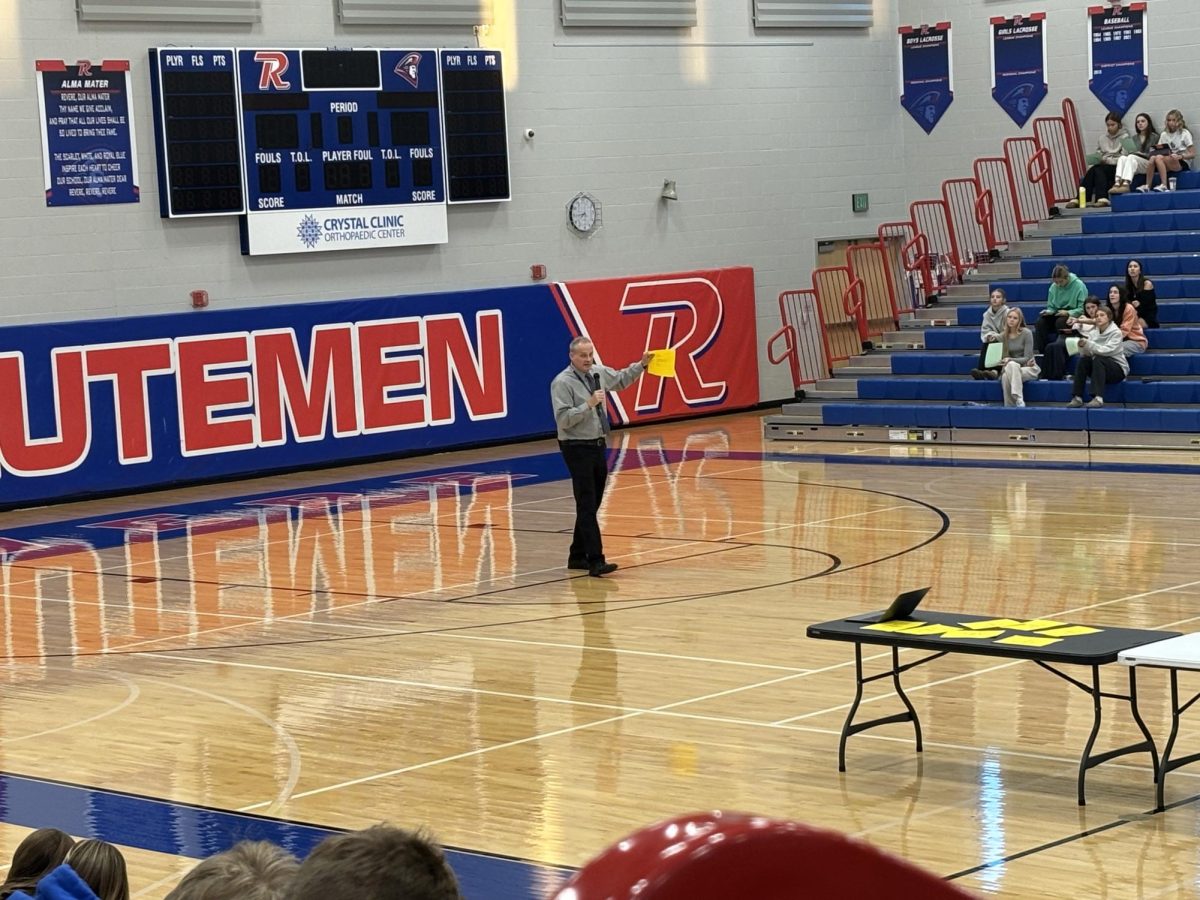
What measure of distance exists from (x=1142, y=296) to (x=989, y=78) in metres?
7.59

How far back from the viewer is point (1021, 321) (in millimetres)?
22969

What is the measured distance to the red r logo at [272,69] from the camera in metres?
→ 22.1

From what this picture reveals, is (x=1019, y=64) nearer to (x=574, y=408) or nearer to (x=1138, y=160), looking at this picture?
(x=1138, y=160)

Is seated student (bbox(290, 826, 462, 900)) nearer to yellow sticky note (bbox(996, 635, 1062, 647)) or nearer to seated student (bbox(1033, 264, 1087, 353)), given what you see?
yellow sticky note (bbox(996, 635, 1062, 647))

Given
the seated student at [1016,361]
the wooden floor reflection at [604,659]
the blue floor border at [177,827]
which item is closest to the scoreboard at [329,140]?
the wooden floor reflection at [604,659]

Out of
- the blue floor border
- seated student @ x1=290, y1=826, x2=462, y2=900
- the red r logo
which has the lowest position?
the blue floor border

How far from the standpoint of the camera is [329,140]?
896 inches

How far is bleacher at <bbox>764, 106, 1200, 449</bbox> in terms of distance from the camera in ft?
71.5

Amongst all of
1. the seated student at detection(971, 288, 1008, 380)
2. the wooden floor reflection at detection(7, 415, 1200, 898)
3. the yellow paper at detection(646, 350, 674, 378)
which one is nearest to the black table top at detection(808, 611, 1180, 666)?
the wooden floor reflection at detection(7, 415, 1200, 898)

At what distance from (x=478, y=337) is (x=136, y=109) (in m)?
5.58

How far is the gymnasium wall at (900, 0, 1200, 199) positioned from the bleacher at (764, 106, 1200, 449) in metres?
1.08

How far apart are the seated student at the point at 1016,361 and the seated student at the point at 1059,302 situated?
27 cm

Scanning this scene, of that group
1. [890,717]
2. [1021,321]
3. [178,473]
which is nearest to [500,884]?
[890,717]

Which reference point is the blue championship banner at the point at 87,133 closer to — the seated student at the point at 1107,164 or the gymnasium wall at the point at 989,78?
the seated student at the point at 1107,164
